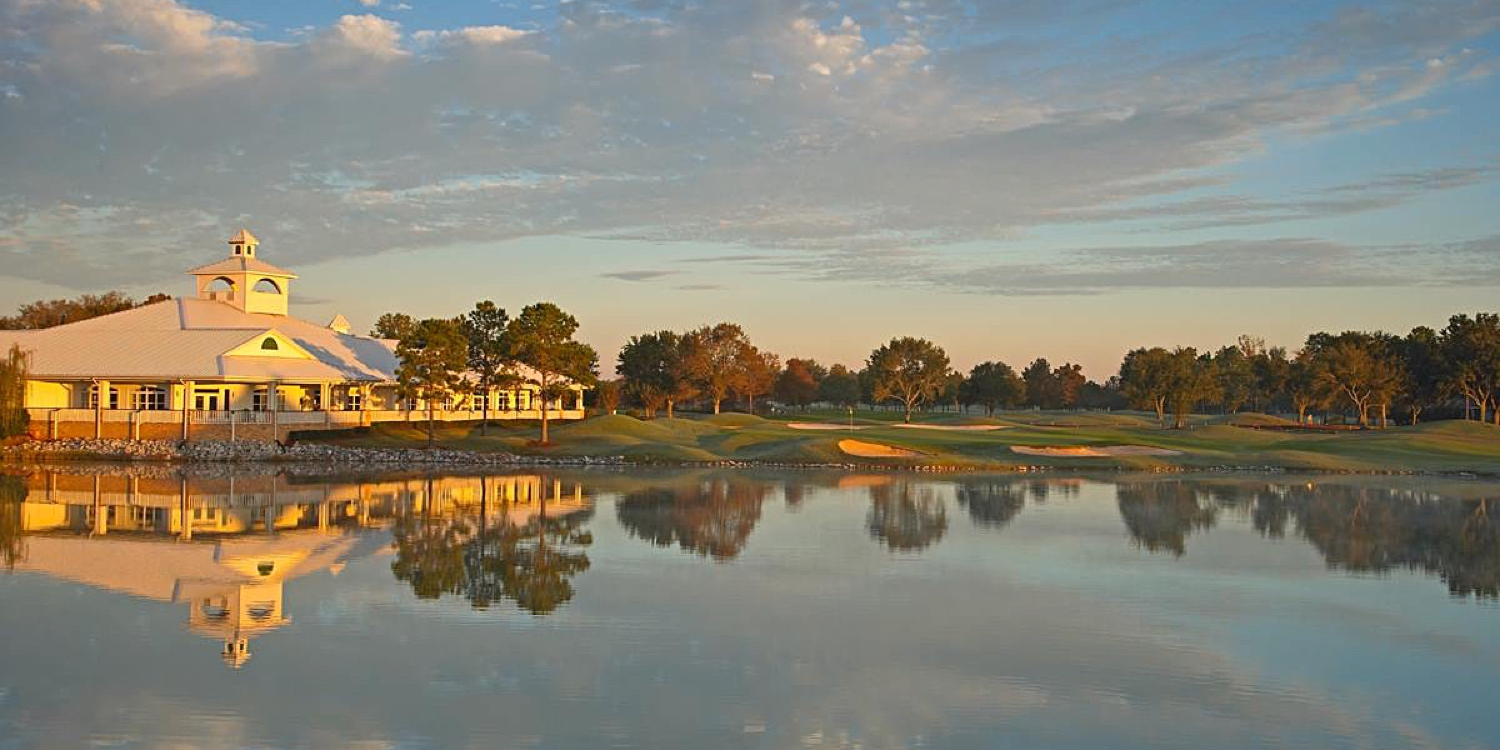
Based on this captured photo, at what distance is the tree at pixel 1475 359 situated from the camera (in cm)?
8469

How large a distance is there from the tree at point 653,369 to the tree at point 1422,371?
60.0 meters

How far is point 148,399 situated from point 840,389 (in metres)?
96.8

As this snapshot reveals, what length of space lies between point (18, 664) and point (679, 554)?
11610mm

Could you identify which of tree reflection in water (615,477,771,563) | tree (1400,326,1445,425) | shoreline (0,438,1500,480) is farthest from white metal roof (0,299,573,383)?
tree (1400,326,1445,425)

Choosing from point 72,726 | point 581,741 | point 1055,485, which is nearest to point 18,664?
point 72,726

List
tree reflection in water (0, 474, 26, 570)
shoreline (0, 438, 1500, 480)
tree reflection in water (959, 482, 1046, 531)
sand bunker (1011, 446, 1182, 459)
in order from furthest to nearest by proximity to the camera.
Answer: sand bunker (1011, 446, 1182, 459) → shoreline (0, 438, 1500, 480) → tree reflection in water (959, 482, 1046, 531) → tree reflection in water (0, 474, 26, 570)

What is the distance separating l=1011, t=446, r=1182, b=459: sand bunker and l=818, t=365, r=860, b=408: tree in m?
85.6

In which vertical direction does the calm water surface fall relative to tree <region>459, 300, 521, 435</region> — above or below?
below

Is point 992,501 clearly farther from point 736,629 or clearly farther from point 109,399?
point 109,399

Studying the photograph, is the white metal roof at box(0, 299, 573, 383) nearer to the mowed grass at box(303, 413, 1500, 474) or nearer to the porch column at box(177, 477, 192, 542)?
the mowed grass at box(303, 413, 1500, 474)

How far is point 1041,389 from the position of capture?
146375 millimetres

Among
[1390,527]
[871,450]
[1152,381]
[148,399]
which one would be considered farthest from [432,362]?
[1152,381]

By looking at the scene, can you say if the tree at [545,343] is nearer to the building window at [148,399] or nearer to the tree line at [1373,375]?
the building window at [148,399]

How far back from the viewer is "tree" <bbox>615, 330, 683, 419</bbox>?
111000mm
